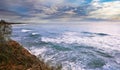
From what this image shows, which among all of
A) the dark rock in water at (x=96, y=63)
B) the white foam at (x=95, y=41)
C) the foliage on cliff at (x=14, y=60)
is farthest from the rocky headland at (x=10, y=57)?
the white foam at (x=95, y=41)

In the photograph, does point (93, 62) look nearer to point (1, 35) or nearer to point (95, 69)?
point (95, 69)

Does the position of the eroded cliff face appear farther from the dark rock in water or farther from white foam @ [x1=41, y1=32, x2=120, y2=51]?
white foam @ [x1=41, y1=32, x2=120, y2=51]

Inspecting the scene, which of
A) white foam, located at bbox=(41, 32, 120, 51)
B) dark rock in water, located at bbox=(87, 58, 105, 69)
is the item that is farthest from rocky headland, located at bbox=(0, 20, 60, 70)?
white foam, located at bbox=(41, 32, 120, 51)

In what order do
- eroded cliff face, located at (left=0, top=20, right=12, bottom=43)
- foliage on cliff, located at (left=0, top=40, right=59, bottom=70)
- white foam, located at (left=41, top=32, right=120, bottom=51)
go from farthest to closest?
white foam, located at (left=41, top=32, right=120, bottom=51), eroded cliff face, located at (left=0, top=20, right=12, bottom=43), foliage on cliff, located at (left=0, top=40, right=59, bottom=70)

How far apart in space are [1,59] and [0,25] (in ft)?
5.48

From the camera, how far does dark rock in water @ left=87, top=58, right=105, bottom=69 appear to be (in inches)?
578

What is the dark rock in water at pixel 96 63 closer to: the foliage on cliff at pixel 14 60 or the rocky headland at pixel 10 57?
the rocky headland at pixel 10 57

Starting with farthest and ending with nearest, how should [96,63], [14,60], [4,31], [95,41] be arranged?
[95,41]
[96,63]
[4,31]
[14,60]

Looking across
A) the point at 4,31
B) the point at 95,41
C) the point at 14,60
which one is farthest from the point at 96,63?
the point at 95,41

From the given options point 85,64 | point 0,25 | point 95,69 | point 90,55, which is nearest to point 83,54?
point 90,55

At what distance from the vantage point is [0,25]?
959cm

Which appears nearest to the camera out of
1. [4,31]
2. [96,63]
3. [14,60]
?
[14,60]

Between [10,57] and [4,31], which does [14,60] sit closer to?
[10,57]

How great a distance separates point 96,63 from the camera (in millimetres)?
15367
